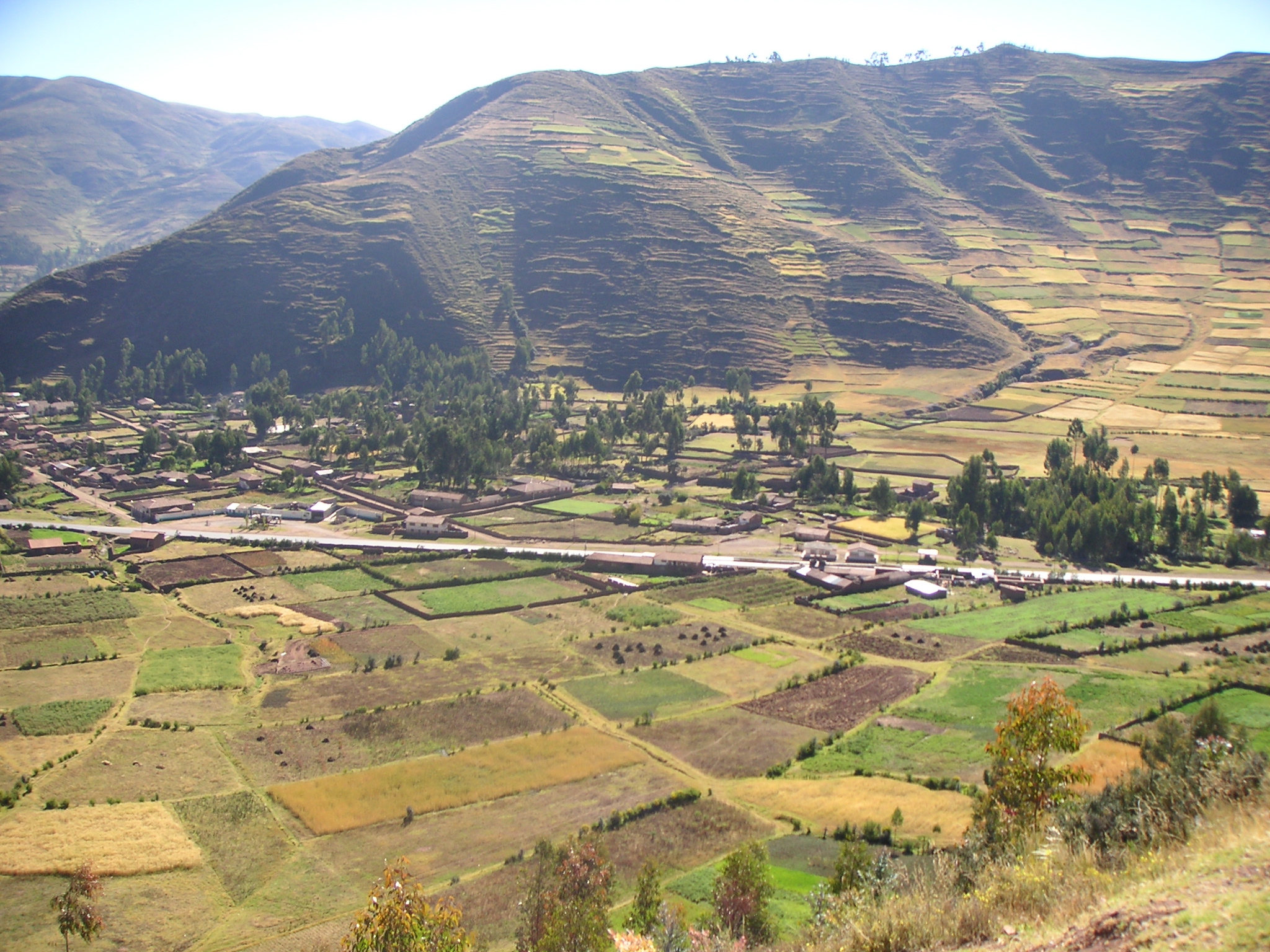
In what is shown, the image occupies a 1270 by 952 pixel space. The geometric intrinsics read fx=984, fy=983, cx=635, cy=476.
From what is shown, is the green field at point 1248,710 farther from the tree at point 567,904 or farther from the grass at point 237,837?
the grass at point 237,837

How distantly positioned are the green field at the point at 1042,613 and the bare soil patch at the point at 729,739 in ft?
55.9

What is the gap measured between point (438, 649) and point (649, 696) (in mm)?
13018

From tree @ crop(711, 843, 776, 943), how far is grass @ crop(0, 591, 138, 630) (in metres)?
44.0

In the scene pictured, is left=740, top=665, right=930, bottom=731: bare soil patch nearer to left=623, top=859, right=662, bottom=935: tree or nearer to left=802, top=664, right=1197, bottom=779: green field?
left=802, top=664, right=1197, bottom=779: green field

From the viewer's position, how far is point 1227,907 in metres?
12.8

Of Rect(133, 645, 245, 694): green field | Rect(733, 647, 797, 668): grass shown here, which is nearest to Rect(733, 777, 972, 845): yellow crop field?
Rect(733, 647, 797, 668): grass

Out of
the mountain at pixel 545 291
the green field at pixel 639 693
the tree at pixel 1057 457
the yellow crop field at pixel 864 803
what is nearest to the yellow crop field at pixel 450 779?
the green field at pixel 639 693

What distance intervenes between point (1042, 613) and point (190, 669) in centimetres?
4707

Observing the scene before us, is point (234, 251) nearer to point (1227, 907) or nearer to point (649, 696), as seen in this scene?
point (649, 696)

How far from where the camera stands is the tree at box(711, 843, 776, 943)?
24328mm

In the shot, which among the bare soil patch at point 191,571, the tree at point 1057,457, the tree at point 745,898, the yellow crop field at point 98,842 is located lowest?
the yellow crop field at point 98,842

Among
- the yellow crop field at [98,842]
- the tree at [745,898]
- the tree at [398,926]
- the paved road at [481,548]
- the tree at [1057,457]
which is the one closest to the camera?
the tree at [398,926]

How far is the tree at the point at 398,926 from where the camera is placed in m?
18.8

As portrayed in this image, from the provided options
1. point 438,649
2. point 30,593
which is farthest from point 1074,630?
point 30,593
